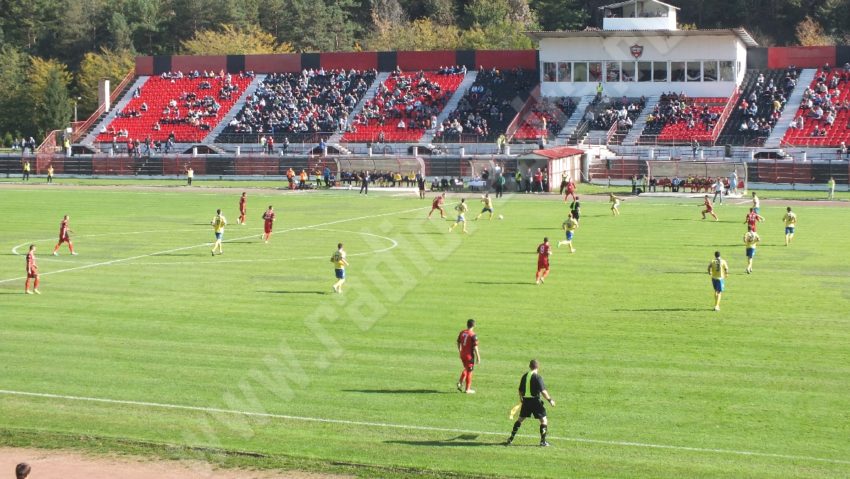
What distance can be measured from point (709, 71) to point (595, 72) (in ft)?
31.2

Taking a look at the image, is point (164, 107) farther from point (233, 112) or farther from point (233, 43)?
point (233, 43)

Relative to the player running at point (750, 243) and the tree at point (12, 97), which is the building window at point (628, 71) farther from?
the tree at point (12, 97)

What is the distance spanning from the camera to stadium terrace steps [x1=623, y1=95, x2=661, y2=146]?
91.0 meters

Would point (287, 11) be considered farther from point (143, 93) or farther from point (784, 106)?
point (784, 106)

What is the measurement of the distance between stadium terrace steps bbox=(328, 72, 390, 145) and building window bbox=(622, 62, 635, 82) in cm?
2224

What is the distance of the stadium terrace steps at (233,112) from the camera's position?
4087 inches

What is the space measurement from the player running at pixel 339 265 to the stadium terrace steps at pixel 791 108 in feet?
184

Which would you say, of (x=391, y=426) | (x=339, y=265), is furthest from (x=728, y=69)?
(x=391, y=426)

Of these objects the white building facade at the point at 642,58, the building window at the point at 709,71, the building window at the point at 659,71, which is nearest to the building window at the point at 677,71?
the white building facade at the point at 642,58

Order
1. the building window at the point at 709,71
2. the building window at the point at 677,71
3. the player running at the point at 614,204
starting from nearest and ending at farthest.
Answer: the player running at the point at 614,204, the building window at the point at 709,71, the building window at the point at 677,71

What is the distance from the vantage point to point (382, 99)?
10419 cm

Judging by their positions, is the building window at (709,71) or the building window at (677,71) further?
the building window at (677,71)

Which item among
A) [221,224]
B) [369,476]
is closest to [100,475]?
[369,476]

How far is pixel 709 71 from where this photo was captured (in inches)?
3767
